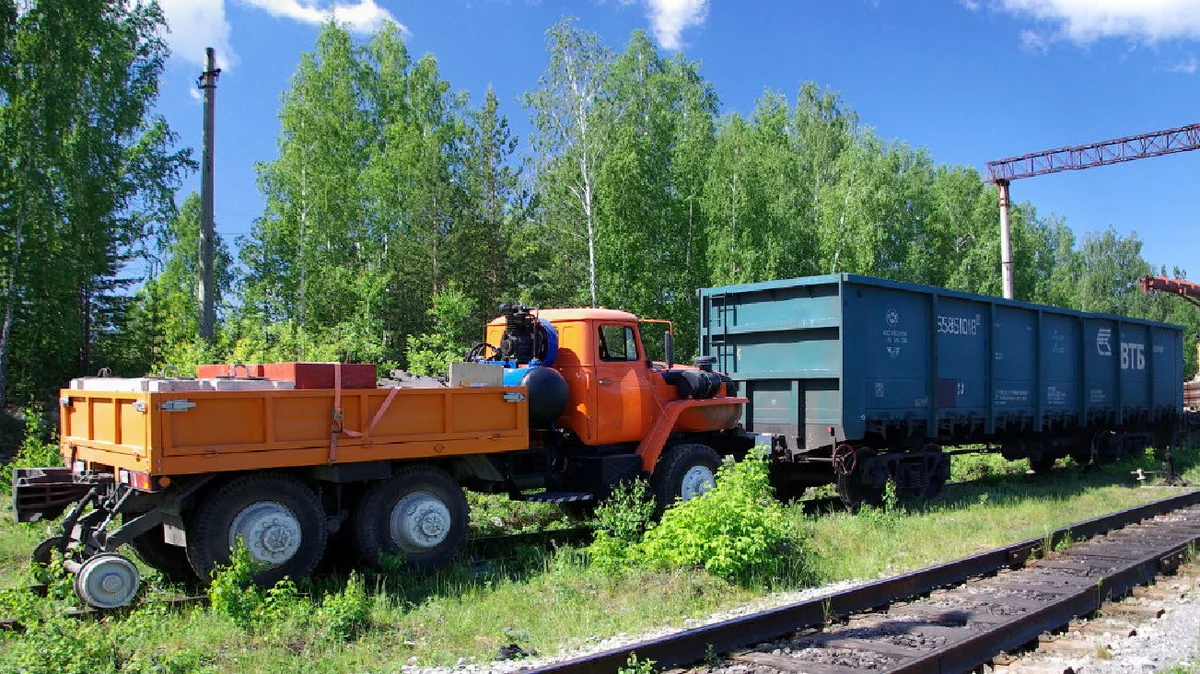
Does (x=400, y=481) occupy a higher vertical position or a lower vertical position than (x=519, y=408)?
lower

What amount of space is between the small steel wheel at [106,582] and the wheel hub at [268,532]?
72 centimetres

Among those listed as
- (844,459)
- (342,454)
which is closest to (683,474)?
(844,459)

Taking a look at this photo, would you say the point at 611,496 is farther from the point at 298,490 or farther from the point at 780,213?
the point at 780,213

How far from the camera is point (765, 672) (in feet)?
16.2

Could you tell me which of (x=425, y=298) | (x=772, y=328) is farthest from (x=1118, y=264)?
(x=772, y=328)

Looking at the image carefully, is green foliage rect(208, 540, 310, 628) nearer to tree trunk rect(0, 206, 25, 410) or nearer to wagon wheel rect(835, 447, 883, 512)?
wagon wheel rect(835, 447, 883, 512)

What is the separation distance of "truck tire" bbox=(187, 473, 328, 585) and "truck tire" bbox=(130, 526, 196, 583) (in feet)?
3.55

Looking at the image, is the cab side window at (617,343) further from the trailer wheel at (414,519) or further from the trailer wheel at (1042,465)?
the trailer wheel at (1042,465)

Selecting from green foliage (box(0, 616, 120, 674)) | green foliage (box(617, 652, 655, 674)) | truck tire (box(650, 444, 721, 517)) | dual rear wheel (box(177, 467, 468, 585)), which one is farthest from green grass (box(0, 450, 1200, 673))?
truck tire (box(650, 444, 721, 517))

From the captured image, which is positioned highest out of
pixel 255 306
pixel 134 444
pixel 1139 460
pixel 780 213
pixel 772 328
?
pixel 780 213

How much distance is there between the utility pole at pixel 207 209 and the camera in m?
13.7

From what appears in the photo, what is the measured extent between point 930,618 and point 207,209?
1294cm

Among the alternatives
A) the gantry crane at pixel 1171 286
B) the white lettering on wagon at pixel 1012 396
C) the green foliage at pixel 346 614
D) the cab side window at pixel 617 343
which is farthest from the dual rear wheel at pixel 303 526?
the gantry crane at pixel 1171 286

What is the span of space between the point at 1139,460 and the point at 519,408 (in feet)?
52.0
